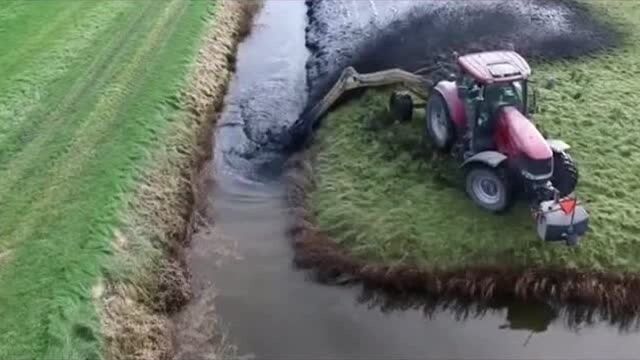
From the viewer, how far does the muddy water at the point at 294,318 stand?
40.8ft

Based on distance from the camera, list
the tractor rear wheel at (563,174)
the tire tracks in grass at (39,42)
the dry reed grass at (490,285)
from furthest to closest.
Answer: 1. the tire tracks in grass at (39,42)
2. the tractor rear wheel at (563,174)
3. the dry reed grass at (490,285)

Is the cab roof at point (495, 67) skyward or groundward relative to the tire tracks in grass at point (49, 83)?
skyward

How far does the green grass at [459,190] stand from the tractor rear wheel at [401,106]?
0.20m

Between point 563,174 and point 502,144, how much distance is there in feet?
3.82

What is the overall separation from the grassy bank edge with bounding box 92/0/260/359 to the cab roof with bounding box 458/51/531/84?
5765 mm

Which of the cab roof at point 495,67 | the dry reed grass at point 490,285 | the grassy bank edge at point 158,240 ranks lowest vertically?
the dry reed grass at point 490,285

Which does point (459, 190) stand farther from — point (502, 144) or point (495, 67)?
point (495, 67)

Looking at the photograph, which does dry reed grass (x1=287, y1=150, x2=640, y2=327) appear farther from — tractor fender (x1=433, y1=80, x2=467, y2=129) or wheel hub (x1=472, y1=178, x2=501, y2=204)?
tractor fender (x1=433, y1=80, x2=467, y2=129)

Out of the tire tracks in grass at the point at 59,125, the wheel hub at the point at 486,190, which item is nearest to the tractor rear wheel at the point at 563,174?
the wheel hub at the point at 486,190

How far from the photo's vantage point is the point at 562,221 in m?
13.0

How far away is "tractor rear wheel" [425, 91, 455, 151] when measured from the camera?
51.6ft

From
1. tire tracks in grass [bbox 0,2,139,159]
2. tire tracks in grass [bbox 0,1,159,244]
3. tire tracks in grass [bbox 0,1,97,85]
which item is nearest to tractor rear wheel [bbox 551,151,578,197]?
tire tracks in grass [bbox 0,1,159,244]

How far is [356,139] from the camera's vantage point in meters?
17.0

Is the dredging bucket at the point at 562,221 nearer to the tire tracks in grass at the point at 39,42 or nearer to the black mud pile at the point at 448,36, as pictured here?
the black mud pile at the point at 448,36
